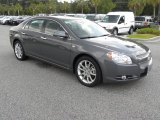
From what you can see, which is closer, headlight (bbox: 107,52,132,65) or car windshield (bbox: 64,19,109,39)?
headlight (bbox: 107,52,132,65)

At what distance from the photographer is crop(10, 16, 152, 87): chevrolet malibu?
4.80 m

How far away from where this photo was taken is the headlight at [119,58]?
4746mm

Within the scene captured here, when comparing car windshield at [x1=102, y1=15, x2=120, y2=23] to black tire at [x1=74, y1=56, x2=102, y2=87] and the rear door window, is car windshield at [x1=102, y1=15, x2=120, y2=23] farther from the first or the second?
black tire at [x1=74, y1=56, x2=102, y2=87]

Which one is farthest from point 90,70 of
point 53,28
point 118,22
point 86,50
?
point 118,22

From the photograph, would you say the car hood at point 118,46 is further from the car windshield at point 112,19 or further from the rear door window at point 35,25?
the car windshield at point 112,19

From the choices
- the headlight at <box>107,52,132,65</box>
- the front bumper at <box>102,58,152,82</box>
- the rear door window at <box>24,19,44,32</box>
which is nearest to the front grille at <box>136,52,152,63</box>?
the front bumper at <box>102,58,152,82</box>

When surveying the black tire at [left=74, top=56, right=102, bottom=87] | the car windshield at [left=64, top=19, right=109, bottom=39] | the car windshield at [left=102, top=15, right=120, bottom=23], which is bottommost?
the black tire at [left=74, top=56, right=102, bottom=87]

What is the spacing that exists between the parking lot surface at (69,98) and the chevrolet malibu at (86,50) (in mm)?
309

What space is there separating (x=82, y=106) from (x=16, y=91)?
1525 mm

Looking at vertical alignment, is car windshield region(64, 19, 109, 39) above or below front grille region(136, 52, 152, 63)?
above

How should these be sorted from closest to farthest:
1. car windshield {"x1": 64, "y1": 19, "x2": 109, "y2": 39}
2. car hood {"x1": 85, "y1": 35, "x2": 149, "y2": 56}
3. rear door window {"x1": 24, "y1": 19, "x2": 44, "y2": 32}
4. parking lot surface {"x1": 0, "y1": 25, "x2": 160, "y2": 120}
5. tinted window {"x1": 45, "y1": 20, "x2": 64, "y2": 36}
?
parking lot surface {"x1": 0, "y1": 25, "x2": 160, "y2": 120} → car hood {"x1": 85, "y1": 35, "x2": 149, "y2": 56} → car windshield {"x1": 64, "y1": 19, "x2": 109, "y2": 39} → tinted window {"x1": 45, "y1": 20, "x2": 64, "y2": 36} → rear door window {"x1": 24, "y1": 19, "x2": 44, "y2": 32}

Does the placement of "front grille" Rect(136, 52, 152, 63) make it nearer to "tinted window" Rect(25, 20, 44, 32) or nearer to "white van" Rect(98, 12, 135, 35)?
"tinted window" Rect(25, 20, 44, 32)

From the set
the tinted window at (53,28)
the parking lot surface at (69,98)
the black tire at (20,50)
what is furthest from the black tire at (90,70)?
the black tire at (20,50)

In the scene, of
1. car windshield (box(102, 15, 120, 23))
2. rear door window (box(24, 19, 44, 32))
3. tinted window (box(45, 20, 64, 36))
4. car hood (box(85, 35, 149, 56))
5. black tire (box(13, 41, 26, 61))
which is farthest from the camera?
car windshield (box(102, 15, 120, 23))
